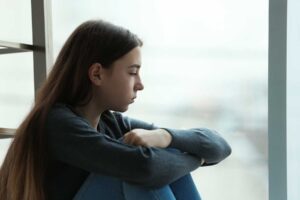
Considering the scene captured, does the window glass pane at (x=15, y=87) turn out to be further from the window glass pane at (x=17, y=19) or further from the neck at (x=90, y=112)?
the neck at (x=90, y=112)

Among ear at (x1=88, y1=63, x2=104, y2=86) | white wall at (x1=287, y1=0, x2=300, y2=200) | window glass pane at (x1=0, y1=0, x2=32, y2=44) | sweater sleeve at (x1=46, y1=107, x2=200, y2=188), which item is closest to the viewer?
sweater sleeve at (x1=46, y1=107, x2=200, y2=188)

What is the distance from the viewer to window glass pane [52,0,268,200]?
133cm

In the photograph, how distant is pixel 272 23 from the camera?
4.08ft

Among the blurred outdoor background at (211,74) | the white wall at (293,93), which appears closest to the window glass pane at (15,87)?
the blurred outdoor background at (211,74)

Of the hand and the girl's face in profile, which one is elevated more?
the girl's face in profile

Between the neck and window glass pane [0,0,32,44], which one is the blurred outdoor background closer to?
window glass pane [0,0,32,44]

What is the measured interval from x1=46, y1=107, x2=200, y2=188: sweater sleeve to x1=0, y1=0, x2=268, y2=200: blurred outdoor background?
40cm

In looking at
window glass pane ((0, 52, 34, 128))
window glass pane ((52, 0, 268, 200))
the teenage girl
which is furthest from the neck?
window glass pane ((0, 52, 34, 128))

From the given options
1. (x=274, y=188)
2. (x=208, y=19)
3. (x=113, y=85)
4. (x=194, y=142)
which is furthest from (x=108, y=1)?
(x=274, y=188)

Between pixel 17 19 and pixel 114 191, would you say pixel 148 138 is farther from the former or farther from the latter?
pixel 17 19

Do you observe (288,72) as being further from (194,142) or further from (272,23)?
(194,142)

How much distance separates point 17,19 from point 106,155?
0.96m

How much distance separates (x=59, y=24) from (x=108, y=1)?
214 mm

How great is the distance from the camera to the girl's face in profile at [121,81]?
1054 millimetres
